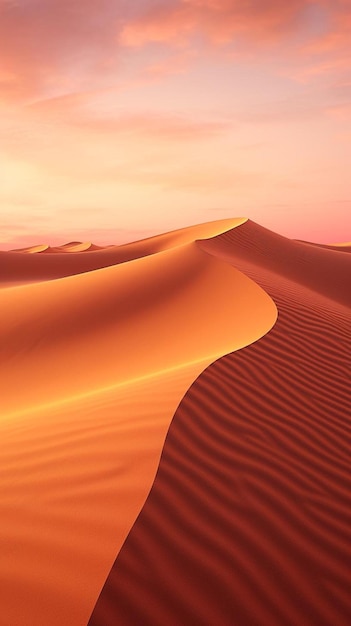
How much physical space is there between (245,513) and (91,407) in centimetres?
211

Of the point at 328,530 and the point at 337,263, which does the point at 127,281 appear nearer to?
the point at 337,263

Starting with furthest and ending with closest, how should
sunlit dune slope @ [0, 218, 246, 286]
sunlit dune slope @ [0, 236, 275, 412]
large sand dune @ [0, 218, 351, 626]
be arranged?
sunlit dune slope @ [0, 218, 246, 286]
sunlit dune slope @ [0, 236, 275, 412]
large sand dune @ [0, 218, 351, 626]

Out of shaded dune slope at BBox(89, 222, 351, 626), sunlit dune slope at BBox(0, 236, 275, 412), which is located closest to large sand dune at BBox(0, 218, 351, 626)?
shaded dune slope at BBox(89, 222, 351, 626)

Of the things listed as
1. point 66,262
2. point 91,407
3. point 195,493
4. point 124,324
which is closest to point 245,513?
point 195,493

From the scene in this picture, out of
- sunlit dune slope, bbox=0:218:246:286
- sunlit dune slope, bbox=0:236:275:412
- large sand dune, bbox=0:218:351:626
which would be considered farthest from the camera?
sunlit dune slope, bbox=0:218:246:286

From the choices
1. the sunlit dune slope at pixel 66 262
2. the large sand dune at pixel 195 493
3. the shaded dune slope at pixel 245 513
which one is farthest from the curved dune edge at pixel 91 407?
the sunlit dune slope at pixel 66 262

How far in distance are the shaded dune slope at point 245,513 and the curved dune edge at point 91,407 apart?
0.15 m

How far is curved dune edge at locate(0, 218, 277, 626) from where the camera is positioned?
8.24 ft

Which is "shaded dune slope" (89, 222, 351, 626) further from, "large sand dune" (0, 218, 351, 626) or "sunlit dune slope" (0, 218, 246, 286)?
"sunlit dune slope" (0, 218, 246, 286)

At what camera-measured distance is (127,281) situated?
1307cm

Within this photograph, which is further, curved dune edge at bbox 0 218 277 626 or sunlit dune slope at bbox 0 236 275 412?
sunlit dune slope at bbox 0 236 275 412

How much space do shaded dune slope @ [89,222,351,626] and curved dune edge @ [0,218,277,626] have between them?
0.49 ft

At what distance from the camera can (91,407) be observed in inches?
191

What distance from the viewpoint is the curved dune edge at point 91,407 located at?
8.24ft
